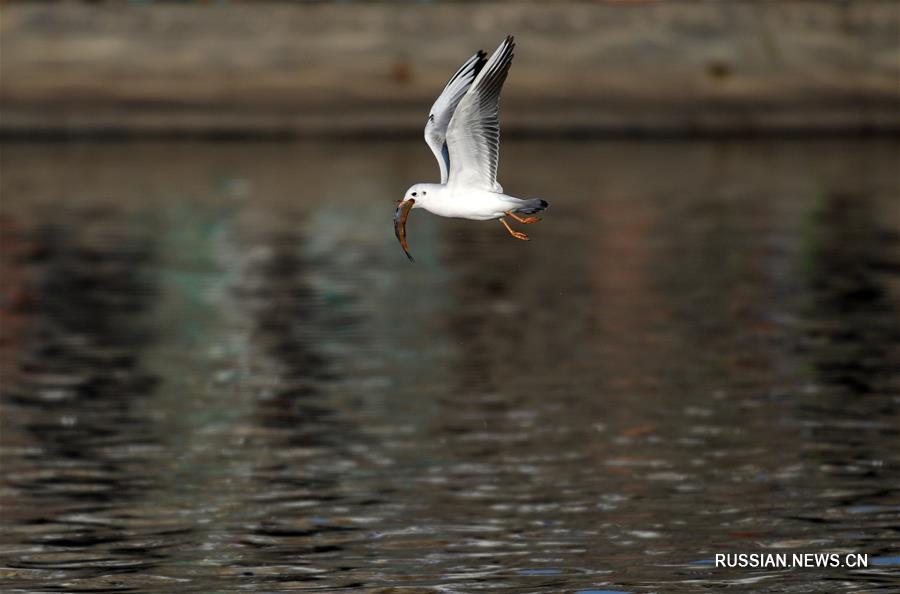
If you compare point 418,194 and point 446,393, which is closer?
point 418,194

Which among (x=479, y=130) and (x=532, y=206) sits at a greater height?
(x=479, y=130)

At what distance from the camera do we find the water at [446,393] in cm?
1758

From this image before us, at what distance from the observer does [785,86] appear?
200ft

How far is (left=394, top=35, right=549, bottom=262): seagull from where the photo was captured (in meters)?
15.6

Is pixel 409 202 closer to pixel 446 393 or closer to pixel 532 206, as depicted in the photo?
pixel 532 206

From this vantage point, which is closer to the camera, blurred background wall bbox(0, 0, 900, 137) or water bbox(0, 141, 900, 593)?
water bbox(0, 141, 900, 593)

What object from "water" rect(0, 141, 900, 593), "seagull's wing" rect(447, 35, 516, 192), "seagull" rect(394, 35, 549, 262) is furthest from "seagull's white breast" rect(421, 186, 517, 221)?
"water" rect(0, 141, 900, 593)

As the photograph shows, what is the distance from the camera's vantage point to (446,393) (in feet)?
82.8

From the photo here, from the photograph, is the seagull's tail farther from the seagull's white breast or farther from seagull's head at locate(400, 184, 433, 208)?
seagull's head at locate(400, 184, 433, 208)

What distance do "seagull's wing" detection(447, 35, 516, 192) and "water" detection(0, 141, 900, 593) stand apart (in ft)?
9.84

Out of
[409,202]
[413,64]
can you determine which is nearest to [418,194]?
[409,202]

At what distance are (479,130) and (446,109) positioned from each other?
48 cm

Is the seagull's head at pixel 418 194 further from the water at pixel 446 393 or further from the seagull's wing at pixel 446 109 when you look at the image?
the water at pixel 446 393

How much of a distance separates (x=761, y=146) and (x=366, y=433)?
132 feet
